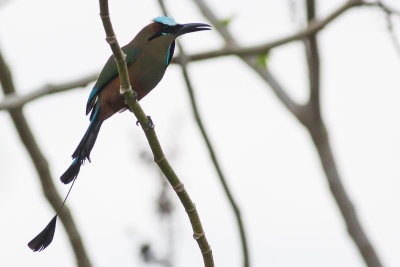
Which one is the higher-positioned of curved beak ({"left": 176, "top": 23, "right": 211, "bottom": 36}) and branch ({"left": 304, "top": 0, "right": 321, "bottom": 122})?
curved beak ({"left": 176, "top": 23, "right": 211, "bottom": 36})

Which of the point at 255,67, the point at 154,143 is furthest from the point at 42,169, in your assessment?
the point at 154,143

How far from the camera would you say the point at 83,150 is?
4836 mm

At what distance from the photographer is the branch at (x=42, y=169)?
20.4ft

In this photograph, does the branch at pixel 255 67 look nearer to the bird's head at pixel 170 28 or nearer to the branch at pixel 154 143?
the bird's head at pixel 170 28

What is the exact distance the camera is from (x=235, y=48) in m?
7.04

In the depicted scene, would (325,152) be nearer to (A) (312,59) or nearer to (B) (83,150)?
(A) (312,59)

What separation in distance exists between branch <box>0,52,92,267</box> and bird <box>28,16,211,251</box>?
1360 millimetres

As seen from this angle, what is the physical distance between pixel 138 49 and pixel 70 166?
738mm

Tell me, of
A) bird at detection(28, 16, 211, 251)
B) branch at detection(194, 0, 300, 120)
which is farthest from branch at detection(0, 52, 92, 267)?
branch at detection(194, 0, 300, 120)

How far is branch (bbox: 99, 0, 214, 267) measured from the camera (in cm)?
385

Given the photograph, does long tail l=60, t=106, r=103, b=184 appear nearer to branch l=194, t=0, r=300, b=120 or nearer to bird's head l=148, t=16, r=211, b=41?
bird's head l=148, t=16, r=211, b=41

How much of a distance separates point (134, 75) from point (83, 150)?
1.54ft

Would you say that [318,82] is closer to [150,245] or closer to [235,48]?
[235,48]

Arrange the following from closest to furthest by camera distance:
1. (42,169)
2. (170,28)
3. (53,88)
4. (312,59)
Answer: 1. (170,28)
2. (42,169)
3. (53,88)
4. (312,59)
